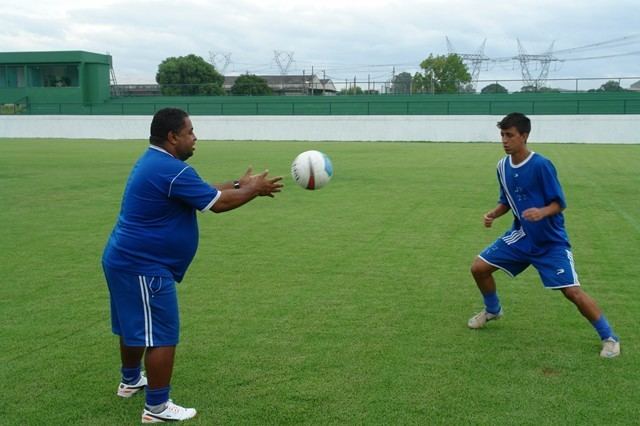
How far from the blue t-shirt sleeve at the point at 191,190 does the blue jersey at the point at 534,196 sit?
2820mm

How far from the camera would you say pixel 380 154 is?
31125mm

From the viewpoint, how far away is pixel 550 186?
584cm

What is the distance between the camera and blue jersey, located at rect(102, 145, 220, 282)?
4.48 metres

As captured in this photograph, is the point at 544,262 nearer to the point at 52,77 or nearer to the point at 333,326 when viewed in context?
the point at 333,326

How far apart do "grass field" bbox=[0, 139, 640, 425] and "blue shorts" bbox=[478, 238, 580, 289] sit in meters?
0.61

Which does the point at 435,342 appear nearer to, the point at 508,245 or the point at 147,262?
the point at 508,245

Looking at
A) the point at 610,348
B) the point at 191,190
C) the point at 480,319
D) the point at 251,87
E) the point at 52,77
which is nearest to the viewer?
the point at 191,190

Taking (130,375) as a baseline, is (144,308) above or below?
above

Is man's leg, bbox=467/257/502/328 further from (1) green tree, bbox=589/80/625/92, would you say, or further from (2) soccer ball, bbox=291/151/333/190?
(1) green tree, bbox=589/80/625/92

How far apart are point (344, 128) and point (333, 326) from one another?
4128cm

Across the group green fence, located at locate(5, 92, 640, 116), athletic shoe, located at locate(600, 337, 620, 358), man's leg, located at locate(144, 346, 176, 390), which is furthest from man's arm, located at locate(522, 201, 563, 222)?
green fence, located at locate(5, 92, 640, 116)

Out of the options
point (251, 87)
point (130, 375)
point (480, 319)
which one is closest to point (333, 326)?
point (480, 319)

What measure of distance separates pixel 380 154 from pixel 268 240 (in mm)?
20673

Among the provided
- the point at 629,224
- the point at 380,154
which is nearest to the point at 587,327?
the point at 629,224
